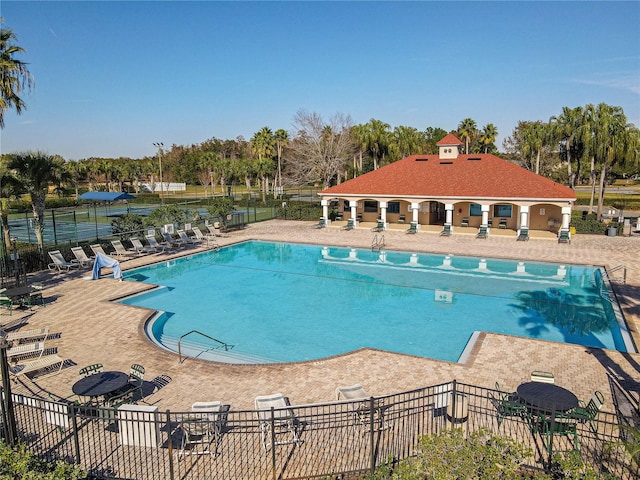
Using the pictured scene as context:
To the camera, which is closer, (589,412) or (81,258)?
(589,412)

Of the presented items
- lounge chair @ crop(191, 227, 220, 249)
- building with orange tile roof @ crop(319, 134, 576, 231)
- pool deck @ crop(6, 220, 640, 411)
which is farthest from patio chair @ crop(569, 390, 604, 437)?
building with orange tile roof @ crop(319, 134, 576, 231)

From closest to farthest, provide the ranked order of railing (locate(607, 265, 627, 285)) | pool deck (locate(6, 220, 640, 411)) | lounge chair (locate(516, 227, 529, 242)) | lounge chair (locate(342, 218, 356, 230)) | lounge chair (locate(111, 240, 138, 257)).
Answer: pool deck (locate(6, 220, 640, 411)), railing (locate(607, 265, 627, 285)), lounge chair (locate(111, 240, 138, 257)), lounge chair (locate(516, 227, 529, 242)), lounge chair (locate(342, 218, 356, 230))

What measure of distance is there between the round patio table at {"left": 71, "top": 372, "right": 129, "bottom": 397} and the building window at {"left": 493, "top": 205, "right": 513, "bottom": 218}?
29.8 m

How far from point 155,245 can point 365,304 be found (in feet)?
44.2

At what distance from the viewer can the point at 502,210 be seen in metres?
33.8

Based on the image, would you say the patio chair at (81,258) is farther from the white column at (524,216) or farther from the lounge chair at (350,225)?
the white column at (524,216)

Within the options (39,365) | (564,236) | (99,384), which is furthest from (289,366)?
(564,236)

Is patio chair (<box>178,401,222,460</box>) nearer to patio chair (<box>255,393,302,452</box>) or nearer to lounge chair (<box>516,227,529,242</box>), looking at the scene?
patio chair (<box>255,393,302,452</box>)

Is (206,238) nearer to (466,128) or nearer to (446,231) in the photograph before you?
(446,231)

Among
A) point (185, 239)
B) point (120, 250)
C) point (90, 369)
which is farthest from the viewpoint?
point (185, 239)

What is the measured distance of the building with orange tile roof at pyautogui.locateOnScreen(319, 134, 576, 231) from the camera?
3055 centimetres

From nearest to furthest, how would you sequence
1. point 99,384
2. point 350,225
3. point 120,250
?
point 99,384, point 120,250, point 350,225

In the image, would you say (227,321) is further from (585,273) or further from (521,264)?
(585,273)

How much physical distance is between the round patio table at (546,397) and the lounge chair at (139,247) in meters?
21.4
